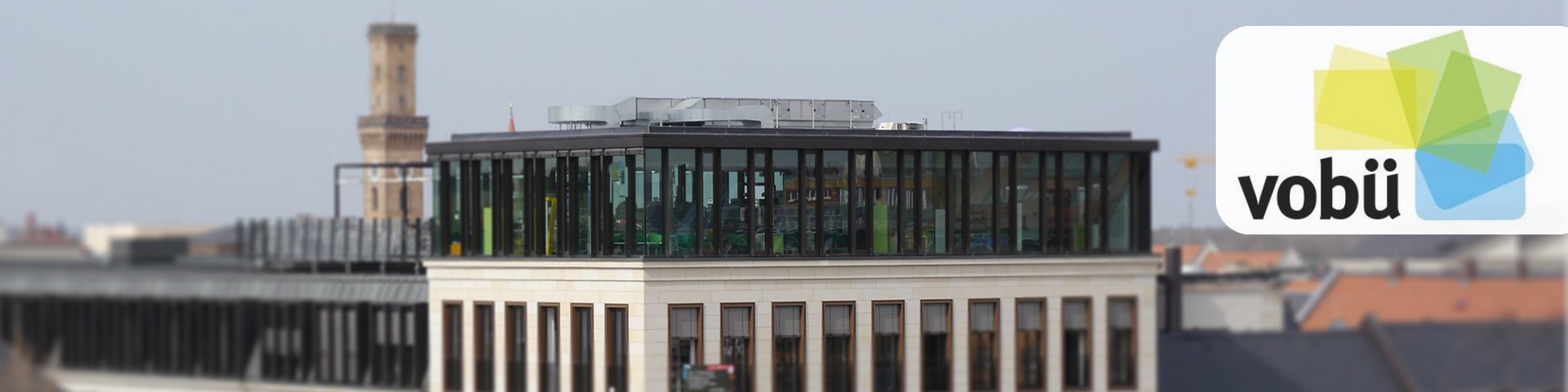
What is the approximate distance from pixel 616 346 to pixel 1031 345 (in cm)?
1317

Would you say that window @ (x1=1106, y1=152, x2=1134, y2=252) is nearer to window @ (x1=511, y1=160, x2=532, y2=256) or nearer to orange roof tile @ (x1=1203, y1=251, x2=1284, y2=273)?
orange roof tile @ (x1=1203, y1=251, x2=1284, y2=273)

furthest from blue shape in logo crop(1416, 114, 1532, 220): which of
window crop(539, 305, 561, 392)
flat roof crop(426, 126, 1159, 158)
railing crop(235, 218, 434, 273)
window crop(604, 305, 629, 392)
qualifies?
railing crop(235, 218, 434, 273)

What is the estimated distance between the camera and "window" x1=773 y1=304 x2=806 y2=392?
6888 centimetres

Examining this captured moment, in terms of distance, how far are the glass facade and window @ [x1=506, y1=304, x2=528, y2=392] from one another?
182 centimetres

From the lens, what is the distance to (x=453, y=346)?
73.2 meters

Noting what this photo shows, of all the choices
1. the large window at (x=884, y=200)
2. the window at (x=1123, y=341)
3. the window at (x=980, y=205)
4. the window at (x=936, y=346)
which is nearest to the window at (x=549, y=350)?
the large window at (x=884, y=200)

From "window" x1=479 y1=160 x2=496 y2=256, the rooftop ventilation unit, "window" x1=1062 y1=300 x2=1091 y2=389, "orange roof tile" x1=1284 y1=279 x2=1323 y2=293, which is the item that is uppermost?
the rooftop ventilation unit

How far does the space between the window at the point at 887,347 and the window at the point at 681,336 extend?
5692 millimetres

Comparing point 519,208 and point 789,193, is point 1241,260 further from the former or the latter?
point 519,208

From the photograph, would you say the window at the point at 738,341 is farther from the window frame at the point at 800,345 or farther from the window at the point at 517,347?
the window at the point at 517,347

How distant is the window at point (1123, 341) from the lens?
243 feet

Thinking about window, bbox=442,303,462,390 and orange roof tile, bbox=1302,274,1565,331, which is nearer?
orange roof tile, bbox=1302,274,1565,331

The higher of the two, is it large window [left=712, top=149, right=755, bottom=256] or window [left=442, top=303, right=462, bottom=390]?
large window [left=712, top=149, right=755, bottom=256]

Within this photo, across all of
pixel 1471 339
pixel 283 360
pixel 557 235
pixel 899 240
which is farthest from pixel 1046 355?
pixel 283 360
